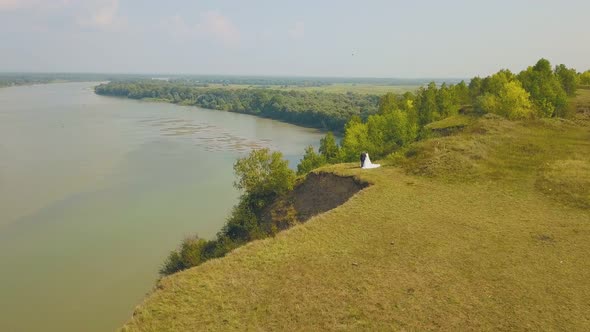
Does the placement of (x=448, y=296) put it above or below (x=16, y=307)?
above

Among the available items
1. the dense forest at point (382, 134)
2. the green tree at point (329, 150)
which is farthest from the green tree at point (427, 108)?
the green tree at point (329, 150)

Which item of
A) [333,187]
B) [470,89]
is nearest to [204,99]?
[470,89]

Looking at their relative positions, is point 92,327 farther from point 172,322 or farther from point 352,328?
point 352,328

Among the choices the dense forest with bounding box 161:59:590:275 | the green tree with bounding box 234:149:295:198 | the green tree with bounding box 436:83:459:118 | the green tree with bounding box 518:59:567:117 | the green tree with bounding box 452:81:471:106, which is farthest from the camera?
the green tree with bounding box 452:81:471:106

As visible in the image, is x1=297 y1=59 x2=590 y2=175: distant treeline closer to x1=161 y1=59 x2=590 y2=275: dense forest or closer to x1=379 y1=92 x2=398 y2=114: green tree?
x1=161 y1=59 x2=590 y2=275: dense forest

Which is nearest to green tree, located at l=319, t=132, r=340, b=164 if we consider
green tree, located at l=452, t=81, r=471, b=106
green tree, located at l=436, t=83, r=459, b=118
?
green tree, located at l=436, t=83, r=459, b=118

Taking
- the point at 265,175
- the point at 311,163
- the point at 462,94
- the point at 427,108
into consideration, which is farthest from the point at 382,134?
the point at 462,94
